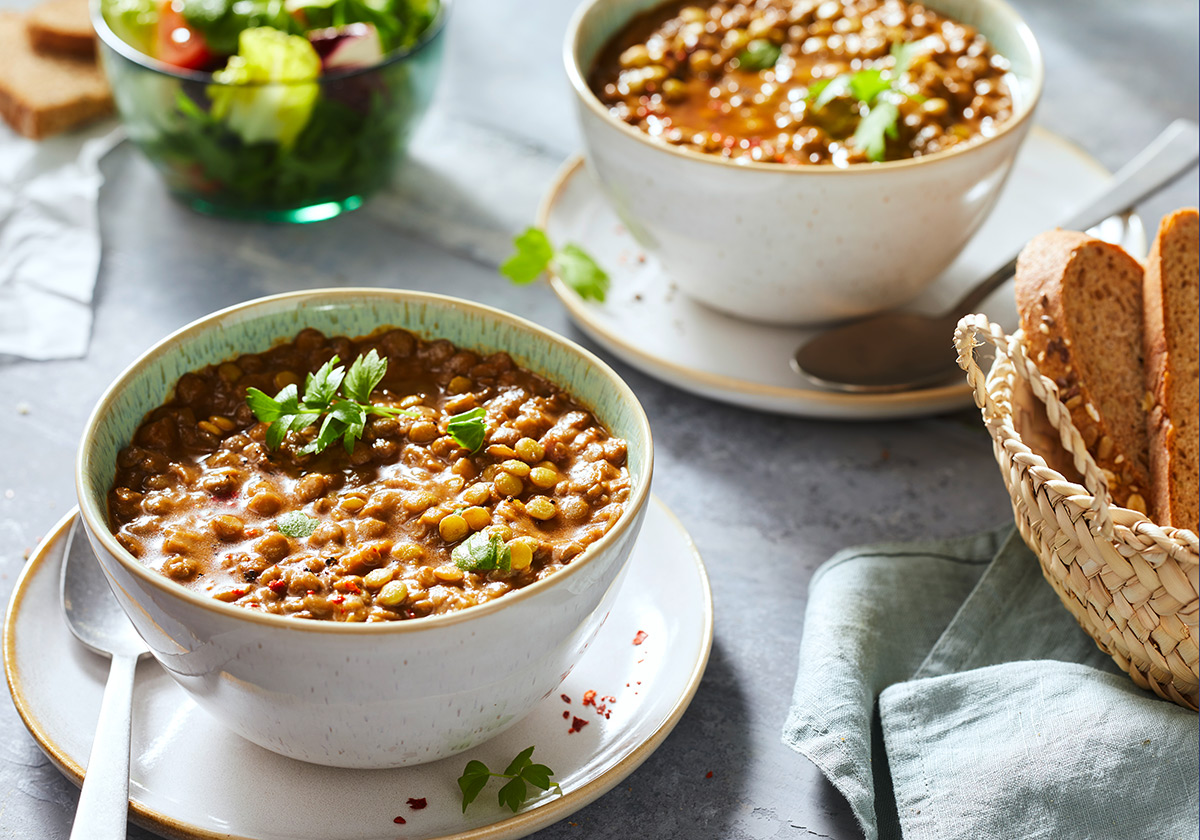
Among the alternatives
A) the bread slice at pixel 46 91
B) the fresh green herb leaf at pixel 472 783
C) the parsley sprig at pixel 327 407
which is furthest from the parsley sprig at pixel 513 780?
the bread slice at pixel 46 91

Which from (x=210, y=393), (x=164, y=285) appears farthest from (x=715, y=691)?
(x=164, y=285)

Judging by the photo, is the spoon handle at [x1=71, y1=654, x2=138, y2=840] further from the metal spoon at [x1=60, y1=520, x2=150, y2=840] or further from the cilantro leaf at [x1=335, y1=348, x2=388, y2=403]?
the cilantro leaf at [x1=335, y1=348, x2=388, y2=403]

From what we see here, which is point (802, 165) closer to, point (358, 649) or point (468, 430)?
point (468, 430)

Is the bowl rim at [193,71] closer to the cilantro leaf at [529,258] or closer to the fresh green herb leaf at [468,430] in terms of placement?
the cilantro leaf at [529,258]

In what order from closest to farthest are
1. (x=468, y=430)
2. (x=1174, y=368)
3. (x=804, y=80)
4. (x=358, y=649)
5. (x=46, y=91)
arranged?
(x=358, y=649) → (x=468, y=430) → (x=1174, y=368) → (x=804, y=80) → (x=46, y=91)

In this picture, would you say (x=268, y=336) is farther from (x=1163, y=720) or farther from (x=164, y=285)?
(x=1163, y=720)

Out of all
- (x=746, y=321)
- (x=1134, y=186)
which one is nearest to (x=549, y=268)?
(x=746, y=321)
